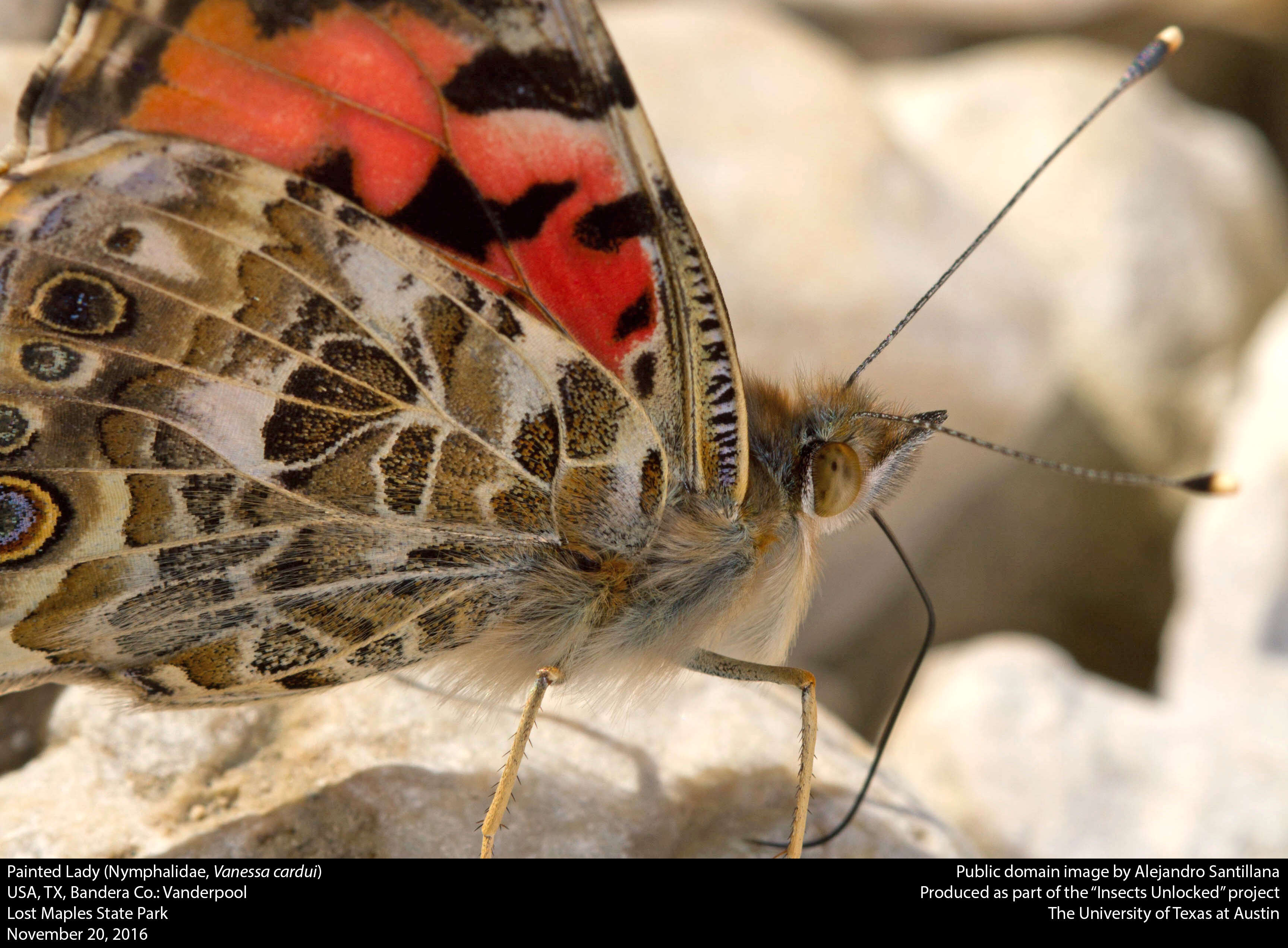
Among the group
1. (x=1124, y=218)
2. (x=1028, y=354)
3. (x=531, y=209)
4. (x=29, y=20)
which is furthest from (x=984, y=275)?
(x=29, y=20)

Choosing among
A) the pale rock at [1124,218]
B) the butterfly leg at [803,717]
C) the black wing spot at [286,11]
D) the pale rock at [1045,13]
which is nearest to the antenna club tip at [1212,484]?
A: the butterfly leg at [803,717]

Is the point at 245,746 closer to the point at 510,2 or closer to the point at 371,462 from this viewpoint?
the point at 371,462

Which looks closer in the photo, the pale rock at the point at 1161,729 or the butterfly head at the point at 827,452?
the butterfly head at the point at 827,452

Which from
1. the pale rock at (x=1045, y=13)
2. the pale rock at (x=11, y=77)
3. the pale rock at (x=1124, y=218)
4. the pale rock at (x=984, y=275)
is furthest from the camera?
the pale rock at (x=1045, y=13)

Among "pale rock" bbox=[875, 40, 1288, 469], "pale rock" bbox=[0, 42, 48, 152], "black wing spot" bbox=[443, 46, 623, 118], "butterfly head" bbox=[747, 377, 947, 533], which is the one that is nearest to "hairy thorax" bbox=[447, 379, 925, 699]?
"butterfly head" bbox=[747, 377, 947, 533]

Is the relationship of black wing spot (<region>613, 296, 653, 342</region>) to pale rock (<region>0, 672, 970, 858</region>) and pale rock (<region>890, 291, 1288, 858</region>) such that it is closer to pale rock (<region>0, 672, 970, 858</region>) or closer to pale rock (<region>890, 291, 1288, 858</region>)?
pale rock (<region>0, 672, 970, 858</region>)
